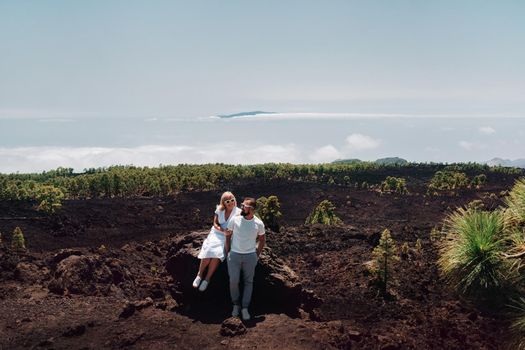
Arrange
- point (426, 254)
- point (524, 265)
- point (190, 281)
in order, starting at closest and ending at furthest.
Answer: point (524, 265), point (190, 281), point (426, 254)

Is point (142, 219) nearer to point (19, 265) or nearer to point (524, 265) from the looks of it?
point (19, 265)

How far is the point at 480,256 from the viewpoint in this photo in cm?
812

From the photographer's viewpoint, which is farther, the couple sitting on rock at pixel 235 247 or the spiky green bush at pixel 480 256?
the couple sitting on rock at pixel 235 247

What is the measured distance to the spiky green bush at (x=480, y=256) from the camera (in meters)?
7.96

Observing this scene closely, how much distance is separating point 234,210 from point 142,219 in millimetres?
29251

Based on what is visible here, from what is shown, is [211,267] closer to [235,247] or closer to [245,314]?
[235,247]

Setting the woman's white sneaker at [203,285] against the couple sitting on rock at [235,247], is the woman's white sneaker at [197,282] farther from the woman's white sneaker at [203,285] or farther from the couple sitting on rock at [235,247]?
the woman's white sneaker at [203,285]

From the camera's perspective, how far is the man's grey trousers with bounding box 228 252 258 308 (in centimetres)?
945

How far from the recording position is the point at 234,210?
9852mm

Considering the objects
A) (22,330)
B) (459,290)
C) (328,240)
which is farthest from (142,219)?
(459,290)

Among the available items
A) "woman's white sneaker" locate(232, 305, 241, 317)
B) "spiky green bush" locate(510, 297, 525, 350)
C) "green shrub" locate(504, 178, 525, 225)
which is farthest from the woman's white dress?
"spiky green bush" locate(510, 297, 525, 350)

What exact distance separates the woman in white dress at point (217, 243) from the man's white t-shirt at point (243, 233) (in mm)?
382

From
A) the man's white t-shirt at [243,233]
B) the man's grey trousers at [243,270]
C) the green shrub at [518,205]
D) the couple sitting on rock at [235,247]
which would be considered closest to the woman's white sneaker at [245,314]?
the couple sitting on rock at [235,247]

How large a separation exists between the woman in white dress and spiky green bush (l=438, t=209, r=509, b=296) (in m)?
4.58
